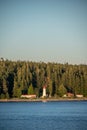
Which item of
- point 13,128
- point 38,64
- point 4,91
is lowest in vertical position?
point 13,128

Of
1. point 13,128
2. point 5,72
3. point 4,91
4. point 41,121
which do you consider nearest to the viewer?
point 13,128

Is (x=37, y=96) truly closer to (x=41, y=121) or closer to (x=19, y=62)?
(x=19, y=62)

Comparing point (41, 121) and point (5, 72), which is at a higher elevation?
point (5, 72)

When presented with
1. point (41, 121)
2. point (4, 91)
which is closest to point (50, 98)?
point (4, 91)

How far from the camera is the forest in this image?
112m

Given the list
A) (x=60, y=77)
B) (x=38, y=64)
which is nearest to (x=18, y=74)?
(x=60, y=77)

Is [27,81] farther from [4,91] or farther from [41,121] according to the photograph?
[41,121]

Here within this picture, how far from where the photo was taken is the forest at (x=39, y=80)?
367 feet

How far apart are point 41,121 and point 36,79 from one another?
6118 cm

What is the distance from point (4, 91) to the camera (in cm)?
10975

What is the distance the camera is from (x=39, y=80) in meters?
120

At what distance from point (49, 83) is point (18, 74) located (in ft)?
22.8

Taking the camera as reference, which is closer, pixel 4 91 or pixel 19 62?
pixel 4 91

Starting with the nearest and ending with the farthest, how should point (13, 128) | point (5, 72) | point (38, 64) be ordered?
point (13, 128) → point (5, 72) → point (38, 64)
